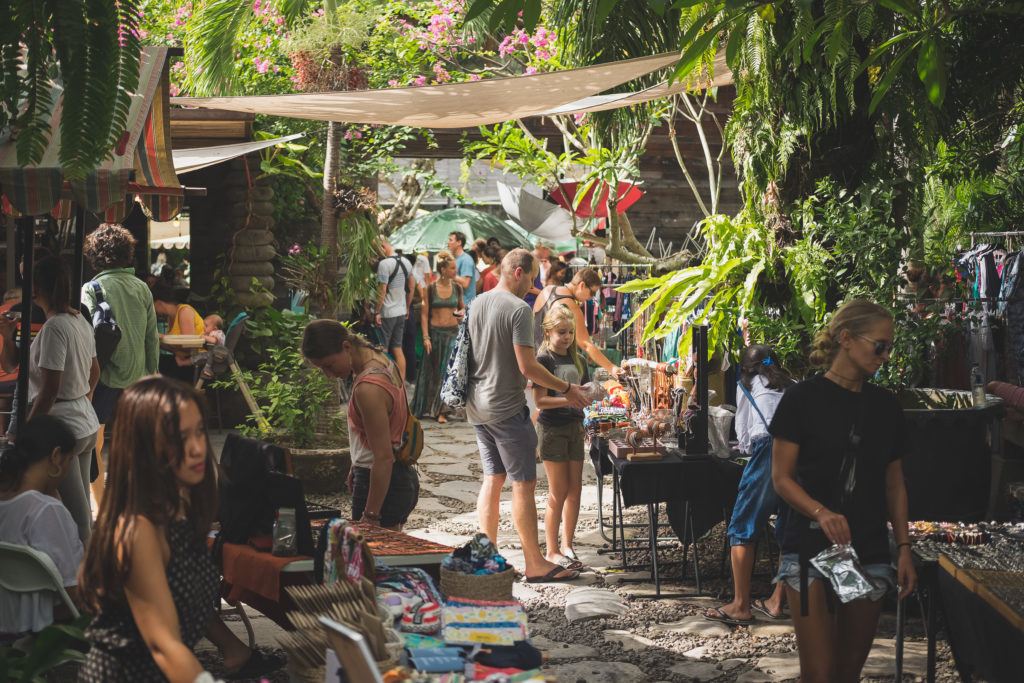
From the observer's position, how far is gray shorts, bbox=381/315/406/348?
43.7 feet

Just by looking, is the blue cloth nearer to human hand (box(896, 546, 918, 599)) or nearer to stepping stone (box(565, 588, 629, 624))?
stepping stone (box(565, 588, 629, 624))

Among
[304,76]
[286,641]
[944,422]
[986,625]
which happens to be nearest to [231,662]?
[286,641]

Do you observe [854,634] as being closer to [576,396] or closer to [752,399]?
[752,399]

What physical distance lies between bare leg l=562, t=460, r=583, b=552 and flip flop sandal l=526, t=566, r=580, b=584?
1.25 ft

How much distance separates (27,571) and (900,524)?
3058mm

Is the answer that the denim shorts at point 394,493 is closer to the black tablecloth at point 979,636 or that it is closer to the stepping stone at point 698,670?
the stepping stone at point 698,670

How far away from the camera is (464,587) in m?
3.77

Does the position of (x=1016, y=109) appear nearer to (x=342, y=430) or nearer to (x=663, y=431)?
(x=663, y=431)

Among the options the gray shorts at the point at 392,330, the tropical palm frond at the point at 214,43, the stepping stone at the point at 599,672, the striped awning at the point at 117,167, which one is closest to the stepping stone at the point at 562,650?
the stepping stone at the point at 599,672

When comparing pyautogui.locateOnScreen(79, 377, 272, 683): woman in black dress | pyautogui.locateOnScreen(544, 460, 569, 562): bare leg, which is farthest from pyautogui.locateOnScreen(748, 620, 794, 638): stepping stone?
pyautogui.locateOnScreen(79, 377, 272, 683): woman in black dress

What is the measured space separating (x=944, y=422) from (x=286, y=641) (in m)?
4.10

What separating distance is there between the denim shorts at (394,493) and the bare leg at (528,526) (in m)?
1.49

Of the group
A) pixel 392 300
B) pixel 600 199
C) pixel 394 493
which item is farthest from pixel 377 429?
pixel 600 199

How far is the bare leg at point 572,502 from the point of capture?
7316 millimetres
